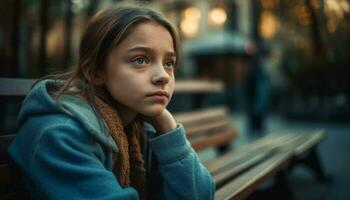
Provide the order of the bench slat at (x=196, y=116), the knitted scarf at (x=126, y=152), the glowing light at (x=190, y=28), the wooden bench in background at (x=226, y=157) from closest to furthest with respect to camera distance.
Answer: the knitted scarf at (x=126, y=152) → the wooden bench in background at (x=226, y=157) → the bench slat at (x=196, y=116) → the glowing light at (x=190, y=28)

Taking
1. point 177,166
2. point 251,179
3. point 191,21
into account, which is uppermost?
point 177,166

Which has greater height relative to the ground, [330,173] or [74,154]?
[74,154]

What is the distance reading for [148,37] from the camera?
1686 millimetres

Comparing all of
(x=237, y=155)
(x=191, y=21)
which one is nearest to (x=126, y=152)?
(x=237, y=155)

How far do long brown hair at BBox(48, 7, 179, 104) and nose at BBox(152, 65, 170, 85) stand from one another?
152 millimetres

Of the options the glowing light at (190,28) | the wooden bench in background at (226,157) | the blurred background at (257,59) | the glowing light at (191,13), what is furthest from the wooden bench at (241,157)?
the glowing light at (190,28)

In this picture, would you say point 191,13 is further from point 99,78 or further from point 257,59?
point 99,78

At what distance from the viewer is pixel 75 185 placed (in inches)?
55.6

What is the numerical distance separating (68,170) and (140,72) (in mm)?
423

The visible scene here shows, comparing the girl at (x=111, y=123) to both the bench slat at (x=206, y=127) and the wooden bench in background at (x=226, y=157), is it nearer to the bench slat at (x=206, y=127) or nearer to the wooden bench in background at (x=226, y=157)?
the wooden bench in background at (x=226, y=157)

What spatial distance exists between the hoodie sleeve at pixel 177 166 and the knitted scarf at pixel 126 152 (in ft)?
0.27

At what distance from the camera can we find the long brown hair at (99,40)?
1.66 meters

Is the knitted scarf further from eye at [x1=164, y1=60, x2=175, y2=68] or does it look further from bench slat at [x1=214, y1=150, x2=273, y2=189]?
bench slat at [x1=214, y1=150, x2=273, y2=189]

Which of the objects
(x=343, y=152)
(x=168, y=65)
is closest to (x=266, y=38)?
(x=343, y=152)
